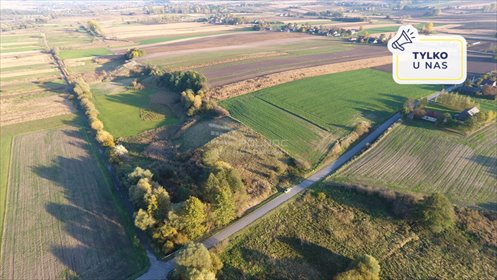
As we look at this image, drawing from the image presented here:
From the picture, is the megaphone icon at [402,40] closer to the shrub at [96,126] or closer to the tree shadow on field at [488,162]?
the tree shadow on field at [488,162]

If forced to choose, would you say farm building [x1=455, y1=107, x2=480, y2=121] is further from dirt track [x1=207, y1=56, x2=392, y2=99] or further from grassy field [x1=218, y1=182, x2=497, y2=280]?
dirt track [x1=207, y1=56, x2=392, y2=99]

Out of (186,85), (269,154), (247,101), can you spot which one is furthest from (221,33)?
(269,154)

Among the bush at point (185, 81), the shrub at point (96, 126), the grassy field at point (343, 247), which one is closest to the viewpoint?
the grassy field at point (343, 247)

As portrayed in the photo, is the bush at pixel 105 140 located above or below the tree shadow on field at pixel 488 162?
above

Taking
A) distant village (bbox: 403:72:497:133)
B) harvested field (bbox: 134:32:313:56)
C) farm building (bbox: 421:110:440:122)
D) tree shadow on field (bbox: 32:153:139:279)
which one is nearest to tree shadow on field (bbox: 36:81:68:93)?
harvested field (bbox: 134:32:313:56)

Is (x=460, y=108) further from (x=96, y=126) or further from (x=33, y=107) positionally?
(x=33, y=107)

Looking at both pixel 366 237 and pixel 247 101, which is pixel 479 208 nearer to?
pixel 366 237

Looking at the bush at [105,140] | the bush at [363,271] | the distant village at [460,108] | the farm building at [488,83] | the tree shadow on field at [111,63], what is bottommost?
the bush at [363,271]

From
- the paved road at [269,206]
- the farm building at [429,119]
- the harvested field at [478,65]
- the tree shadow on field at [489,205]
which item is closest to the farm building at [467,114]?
the farm building at [429,119]
